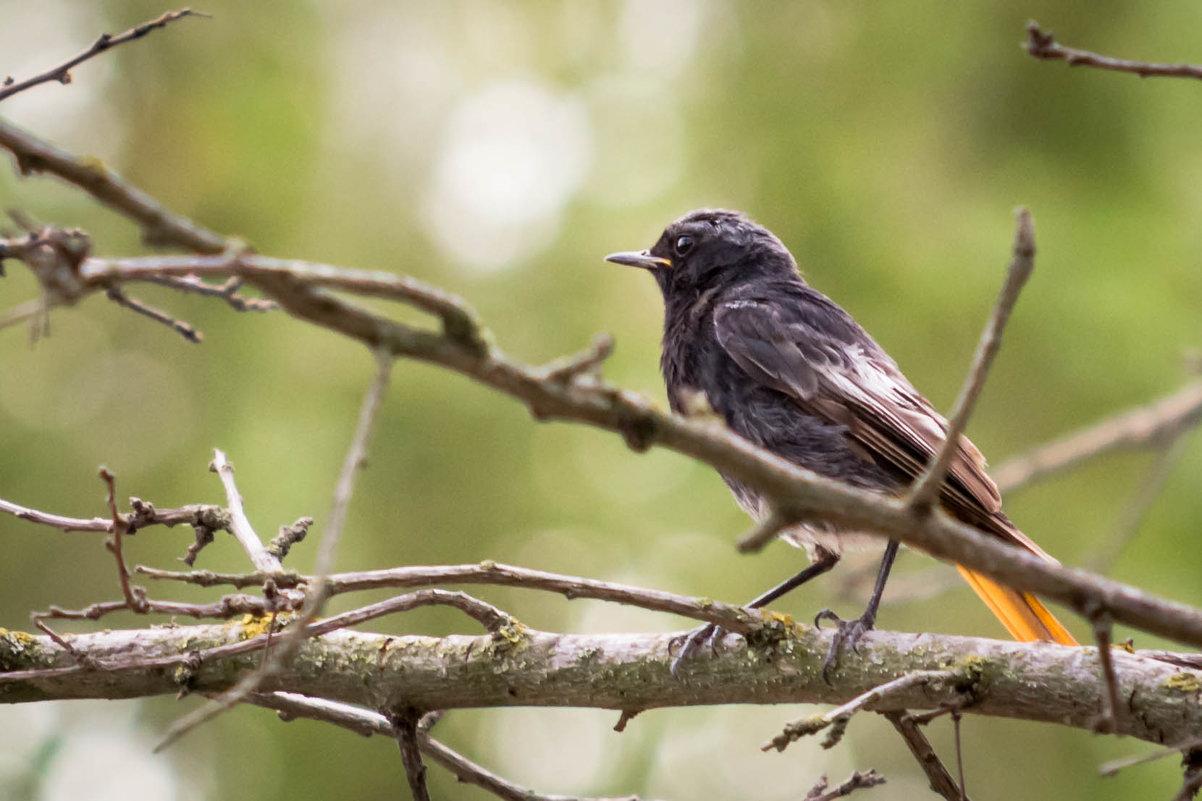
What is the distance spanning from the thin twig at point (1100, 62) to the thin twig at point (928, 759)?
1.44 m

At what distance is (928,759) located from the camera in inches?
105

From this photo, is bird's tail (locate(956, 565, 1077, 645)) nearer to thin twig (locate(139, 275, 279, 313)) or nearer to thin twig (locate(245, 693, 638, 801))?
thin twig (locate(245, 693, 638, 801))

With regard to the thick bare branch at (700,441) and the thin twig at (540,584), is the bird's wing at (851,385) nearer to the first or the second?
the thin twig at (540,584)

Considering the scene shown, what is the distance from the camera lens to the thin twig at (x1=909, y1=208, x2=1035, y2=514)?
1492 millimetres

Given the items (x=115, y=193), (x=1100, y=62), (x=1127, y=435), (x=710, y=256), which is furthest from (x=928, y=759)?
(x=710, y=256)

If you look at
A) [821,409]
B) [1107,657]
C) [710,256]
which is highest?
[710,256]

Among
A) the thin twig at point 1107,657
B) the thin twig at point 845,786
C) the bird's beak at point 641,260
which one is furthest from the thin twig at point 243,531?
the bird's beak at point 641,260

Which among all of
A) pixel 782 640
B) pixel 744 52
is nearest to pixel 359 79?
pixel 744 52

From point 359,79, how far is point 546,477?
9.71 ft

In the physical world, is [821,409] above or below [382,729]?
above

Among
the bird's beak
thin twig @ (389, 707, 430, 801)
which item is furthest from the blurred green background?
thin twig @ (389, 707, 430, 801)

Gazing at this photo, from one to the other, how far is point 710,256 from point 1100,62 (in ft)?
10.7

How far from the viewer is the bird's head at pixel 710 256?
17.4ft

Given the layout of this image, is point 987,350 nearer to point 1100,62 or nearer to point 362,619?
point 1100,62
